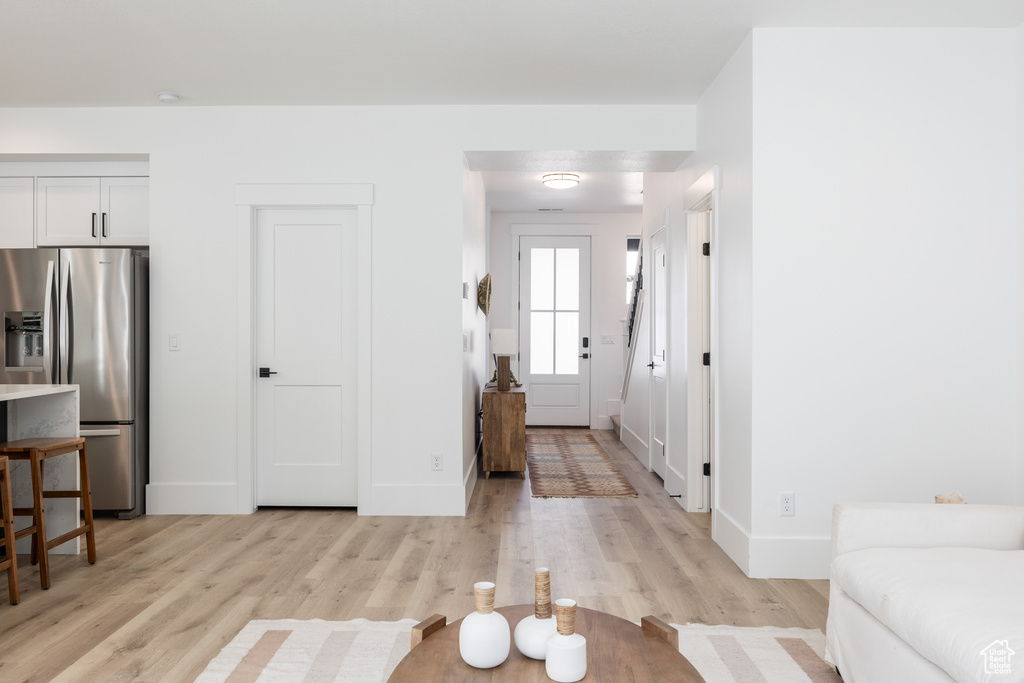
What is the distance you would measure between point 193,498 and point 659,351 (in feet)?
11.0

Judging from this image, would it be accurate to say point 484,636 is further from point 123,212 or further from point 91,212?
point 91,212

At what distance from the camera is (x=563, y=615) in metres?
1.40

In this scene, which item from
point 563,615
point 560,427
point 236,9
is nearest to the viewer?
point 563,615

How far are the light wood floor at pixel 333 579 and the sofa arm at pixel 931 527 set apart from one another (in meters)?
0.63

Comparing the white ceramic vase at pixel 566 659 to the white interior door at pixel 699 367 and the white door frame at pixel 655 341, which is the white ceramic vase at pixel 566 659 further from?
the white door frame at pixel 655 341

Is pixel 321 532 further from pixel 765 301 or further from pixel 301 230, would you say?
pixel 765 301

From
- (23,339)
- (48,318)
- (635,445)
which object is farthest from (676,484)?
(23,339)

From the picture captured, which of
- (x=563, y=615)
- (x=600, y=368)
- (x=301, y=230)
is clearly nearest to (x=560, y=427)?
(x=600, y=368)

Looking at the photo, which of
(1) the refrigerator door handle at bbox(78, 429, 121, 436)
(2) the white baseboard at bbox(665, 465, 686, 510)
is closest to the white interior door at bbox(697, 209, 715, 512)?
(2) the white baseboard at bbox(665, 465, 686, 510)

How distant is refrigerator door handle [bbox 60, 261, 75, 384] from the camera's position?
3.96m

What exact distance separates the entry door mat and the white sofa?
8.57 ft

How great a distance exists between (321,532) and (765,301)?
265cm

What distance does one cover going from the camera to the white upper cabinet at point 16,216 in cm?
441

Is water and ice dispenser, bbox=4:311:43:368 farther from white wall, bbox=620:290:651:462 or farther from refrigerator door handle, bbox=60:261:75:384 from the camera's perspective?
white wall, bbox=620:290:651:462
